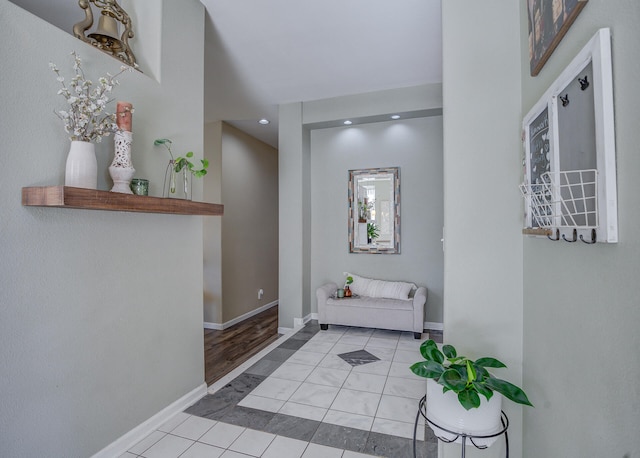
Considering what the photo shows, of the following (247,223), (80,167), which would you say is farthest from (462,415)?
(247,223)

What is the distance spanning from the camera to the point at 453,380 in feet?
3.70

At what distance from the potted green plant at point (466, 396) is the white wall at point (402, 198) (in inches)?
117

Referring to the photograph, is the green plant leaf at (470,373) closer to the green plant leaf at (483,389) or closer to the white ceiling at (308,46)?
the green plant leaf at (483,389)

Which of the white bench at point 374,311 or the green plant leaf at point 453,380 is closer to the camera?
the green plant leaf at point 453,380

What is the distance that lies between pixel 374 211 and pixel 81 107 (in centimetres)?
336

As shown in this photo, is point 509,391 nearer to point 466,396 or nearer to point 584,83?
point 466,396

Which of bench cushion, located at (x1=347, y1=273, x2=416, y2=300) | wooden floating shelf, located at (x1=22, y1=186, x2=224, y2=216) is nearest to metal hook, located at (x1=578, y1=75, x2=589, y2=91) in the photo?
wooden floating shelf, located at (x1=22, y1=186, x2=224, y2=216)

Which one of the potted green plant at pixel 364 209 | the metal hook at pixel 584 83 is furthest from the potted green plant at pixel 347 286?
the metal hook at pixel 584 83

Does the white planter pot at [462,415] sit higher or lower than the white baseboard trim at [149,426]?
higher

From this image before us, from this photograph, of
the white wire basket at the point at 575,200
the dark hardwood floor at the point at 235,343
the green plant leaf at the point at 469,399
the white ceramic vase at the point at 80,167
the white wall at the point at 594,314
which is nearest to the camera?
the white wall at the point at 594,314

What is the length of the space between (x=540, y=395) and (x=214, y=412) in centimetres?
193

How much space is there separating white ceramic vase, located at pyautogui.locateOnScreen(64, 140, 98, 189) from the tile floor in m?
1.47

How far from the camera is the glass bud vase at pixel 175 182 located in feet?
6.94

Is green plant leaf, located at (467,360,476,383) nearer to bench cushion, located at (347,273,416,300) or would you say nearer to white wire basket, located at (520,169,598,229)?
white wire basket, located at (520,169,598,229)
